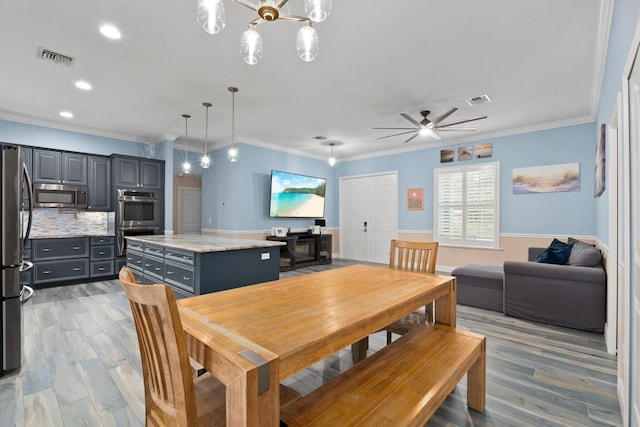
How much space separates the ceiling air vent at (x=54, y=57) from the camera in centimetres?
298

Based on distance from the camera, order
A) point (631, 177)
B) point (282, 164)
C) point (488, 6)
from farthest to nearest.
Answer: point (282, 164), point (488, 6), point (631, 177)

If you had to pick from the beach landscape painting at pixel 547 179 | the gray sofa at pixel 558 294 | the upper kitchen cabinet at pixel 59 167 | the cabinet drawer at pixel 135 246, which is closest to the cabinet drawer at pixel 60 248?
the upper kitchen cabinet at pixel 59 167

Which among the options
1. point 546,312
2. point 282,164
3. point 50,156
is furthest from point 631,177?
point 50,156

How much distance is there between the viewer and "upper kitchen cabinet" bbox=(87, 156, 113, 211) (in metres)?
5.32

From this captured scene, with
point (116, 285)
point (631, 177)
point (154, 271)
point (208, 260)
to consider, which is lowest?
point (116, 285)

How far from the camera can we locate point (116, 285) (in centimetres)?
506

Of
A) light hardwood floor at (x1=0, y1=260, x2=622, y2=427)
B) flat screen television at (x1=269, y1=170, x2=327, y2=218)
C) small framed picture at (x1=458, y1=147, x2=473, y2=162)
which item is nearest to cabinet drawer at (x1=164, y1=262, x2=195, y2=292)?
light hardwood floor at (x1=0, y1=260, x2=622, y2=427)

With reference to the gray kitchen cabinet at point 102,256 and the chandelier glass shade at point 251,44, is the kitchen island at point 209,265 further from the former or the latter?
the gray kitchen cabinet at point 102,256

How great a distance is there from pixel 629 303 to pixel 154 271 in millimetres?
4474

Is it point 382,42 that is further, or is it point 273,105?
point 273,105

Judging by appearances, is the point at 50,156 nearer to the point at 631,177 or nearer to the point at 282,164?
the point at 282,164

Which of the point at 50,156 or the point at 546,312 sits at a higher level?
the point at 50,156

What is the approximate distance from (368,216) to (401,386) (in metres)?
6.31

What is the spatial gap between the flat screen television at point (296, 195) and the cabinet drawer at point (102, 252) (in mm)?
3032
